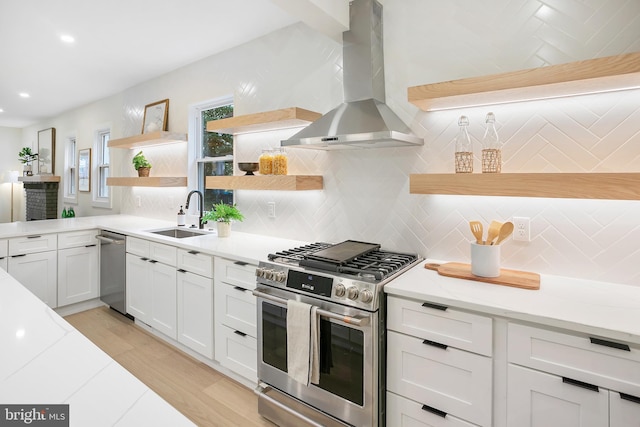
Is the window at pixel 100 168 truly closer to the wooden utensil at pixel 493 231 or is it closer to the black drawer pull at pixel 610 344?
the wooden utensil at pixel 493 231

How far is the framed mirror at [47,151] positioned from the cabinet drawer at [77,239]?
166 inches

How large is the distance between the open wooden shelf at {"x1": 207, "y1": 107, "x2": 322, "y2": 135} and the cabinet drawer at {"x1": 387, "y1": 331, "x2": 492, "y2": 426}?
63.7 inches

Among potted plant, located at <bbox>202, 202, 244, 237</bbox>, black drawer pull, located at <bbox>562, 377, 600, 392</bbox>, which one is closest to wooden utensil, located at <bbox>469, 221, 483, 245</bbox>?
black drawer pull, located at <bbox>562, 377, 600, 392</bbox>

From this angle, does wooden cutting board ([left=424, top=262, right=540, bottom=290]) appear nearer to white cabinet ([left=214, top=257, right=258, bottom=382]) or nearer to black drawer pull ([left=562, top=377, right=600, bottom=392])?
black drawer pull ([left=562, top=377, right=600, bottom=392])

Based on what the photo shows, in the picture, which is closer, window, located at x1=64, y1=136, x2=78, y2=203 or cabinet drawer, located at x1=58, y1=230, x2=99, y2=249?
cabinet drawer, located at x1=58, y1=230, x2=99, y2=249

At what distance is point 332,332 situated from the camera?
1.85m

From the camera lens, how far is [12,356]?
A: 38.3 inches

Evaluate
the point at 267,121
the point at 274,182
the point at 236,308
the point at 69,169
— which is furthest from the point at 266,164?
the point at 69,169

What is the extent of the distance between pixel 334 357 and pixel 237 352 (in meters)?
0.91

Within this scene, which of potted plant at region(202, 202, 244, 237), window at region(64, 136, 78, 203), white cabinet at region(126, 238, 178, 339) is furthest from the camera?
window at region(64, 136, 78, 203)

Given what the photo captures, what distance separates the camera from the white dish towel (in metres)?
1.87

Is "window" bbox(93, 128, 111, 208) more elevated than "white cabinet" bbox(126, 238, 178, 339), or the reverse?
"window" bbox(93, 128, 111, 208)

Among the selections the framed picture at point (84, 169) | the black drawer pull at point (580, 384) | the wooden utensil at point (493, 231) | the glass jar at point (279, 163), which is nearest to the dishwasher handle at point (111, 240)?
the glass jar at point (279, 163)

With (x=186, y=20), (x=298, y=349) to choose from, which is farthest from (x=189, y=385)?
(x=186, y=20)
